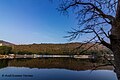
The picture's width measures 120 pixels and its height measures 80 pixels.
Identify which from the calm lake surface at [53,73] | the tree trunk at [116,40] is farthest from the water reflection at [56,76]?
the tree trunk at [116,40]

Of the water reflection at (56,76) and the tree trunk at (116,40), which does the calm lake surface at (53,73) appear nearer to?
the water reflection at (56,76)

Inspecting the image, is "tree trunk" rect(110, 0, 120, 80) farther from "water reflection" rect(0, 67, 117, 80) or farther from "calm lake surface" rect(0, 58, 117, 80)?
"water reflection" rect(0, 67, 117, 80)

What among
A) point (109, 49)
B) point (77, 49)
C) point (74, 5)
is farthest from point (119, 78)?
point (74, 5)

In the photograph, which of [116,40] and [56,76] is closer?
[116,40]

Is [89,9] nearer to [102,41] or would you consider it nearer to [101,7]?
[101,7]

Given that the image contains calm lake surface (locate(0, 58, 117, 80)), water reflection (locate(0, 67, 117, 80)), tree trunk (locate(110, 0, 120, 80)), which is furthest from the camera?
calm lake surface (locate(0, 58, 117, 80))

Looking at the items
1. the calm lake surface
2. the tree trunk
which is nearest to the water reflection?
the calm lake surface

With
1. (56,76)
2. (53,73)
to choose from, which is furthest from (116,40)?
(53,73)

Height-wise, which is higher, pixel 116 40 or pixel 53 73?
pixel 116 40

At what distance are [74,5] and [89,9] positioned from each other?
257 millimetres

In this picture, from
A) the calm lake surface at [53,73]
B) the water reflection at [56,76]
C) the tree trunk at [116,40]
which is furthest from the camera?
the calm lake surface at [53,73]

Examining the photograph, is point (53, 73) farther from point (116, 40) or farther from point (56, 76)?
point (116, 40)

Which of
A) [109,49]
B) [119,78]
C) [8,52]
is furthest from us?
[8,52]

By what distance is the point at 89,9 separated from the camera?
3.35 meters
